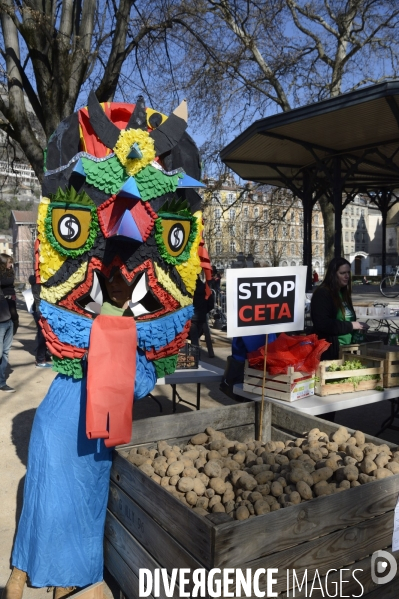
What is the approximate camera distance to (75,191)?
231 centimetres

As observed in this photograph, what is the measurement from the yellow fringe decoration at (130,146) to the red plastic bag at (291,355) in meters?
1.58

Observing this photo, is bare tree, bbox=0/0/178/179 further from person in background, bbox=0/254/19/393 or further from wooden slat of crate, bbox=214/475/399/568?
wooden slat of crate, bbox=214/475/399/568

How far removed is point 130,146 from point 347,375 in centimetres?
223

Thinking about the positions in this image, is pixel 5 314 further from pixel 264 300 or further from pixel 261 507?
pixel 261 507

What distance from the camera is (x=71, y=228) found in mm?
2309

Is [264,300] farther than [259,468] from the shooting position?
Yes

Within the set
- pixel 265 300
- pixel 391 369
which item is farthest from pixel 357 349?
pixel 265 300

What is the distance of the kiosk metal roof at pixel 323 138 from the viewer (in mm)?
5738

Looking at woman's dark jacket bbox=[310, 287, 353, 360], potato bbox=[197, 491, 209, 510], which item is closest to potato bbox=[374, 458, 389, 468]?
potato bbox=[197, 491, 209, 510]

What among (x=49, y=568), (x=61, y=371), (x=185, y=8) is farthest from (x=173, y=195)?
(x=185, y=8)

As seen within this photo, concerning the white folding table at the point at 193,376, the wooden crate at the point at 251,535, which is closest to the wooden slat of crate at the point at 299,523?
the wooden crate at the point at 251,535

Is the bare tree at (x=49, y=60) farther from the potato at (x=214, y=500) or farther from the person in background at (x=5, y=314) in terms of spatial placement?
the potato at (x=214, y=500)

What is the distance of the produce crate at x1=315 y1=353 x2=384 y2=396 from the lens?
140 inches

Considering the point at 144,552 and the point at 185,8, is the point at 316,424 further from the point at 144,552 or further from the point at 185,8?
the point at 185,8
